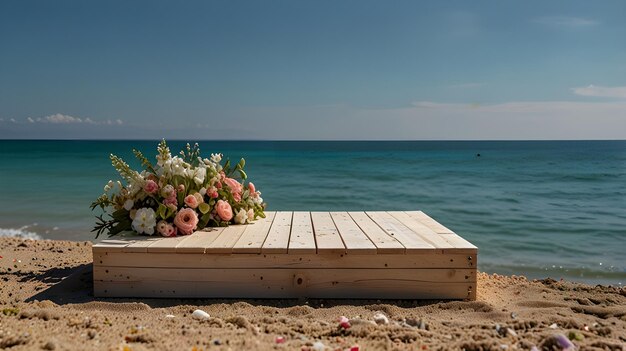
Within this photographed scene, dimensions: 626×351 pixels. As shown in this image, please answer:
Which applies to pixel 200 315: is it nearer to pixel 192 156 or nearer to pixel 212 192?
pixel 212 192

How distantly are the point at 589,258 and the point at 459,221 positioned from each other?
349 centimetres

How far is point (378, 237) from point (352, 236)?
22cm

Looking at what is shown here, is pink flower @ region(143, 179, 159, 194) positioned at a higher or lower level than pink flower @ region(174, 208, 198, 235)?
higher

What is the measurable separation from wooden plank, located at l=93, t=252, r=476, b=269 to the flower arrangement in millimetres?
414

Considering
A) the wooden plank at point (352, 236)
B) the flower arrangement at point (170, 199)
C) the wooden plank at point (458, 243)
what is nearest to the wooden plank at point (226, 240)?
the flower arrangement at point (170, 199)

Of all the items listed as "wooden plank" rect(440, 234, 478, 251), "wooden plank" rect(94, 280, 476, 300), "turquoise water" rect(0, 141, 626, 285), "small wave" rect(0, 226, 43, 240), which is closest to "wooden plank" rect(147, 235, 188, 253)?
"wooden plank" rect(94, 280, 476, 300)

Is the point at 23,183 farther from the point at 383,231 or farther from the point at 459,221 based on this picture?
the point at 383,231

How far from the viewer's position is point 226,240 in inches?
161

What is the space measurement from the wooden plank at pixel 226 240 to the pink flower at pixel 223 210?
106 millimetres

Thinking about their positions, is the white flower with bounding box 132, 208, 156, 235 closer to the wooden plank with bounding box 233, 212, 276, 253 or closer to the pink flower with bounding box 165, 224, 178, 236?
the pink flower with bounding box 165, 224, 178, 236

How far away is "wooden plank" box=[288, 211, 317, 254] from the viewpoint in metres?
3.80

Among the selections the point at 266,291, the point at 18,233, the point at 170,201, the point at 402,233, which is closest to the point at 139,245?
the point at 170,201

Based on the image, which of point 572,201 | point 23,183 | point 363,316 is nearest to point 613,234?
point 572,201

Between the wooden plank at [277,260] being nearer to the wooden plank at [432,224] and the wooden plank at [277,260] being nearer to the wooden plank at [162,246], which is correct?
the wooden plank at [162,246]
